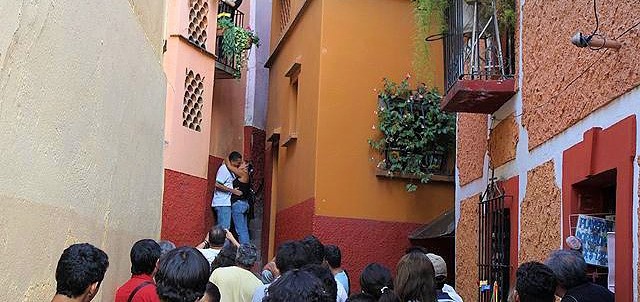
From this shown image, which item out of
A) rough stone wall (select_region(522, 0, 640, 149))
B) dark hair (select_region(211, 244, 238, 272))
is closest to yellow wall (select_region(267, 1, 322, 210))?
rough stone wall (select_region(522, 0, 640, 149))

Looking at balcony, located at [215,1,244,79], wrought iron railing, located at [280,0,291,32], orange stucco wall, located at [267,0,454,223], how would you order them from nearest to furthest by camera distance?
orange stucco wall, located at [267,0,454,223] → balcony, located at [215,1,244,79] → wrought iron railing, located at [280,0,291,32]

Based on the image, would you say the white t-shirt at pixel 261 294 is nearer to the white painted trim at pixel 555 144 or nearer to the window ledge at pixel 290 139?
the white painted trim at pixel 555 144

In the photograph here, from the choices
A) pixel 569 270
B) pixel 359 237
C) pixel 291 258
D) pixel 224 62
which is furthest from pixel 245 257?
pixel 224 62

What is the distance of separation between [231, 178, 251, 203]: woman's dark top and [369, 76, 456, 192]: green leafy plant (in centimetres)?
251

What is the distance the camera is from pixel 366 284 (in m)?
5.11

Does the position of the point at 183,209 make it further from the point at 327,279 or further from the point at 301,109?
the point at 327,279

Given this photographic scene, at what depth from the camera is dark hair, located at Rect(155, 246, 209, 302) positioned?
3.72 meters

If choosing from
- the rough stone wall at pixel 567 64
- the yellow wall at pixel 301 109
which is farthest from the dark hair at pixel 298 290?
the yellow wall at pixel 301 109

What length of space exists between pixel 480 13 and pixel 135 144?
11.6ft

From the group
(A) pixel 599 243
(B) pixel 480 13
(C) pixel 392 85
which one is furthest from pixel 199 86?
(A) pixel 599 243

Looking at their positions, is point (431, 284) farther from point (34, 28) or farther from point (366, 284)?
point (34, 28)

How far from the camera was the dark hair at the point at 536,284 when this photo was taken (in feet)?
14.6

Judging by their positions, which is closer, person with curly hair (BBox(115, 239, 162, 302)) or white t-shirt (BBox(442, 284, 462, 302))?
person with curly hair (BBox(115, 239, 162, 302))

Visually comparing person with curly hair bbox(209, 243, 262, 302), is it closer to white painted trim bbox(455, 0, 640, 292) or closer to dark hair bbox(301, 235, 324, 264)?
dark hair bbox(301, 235, 324, 264)
